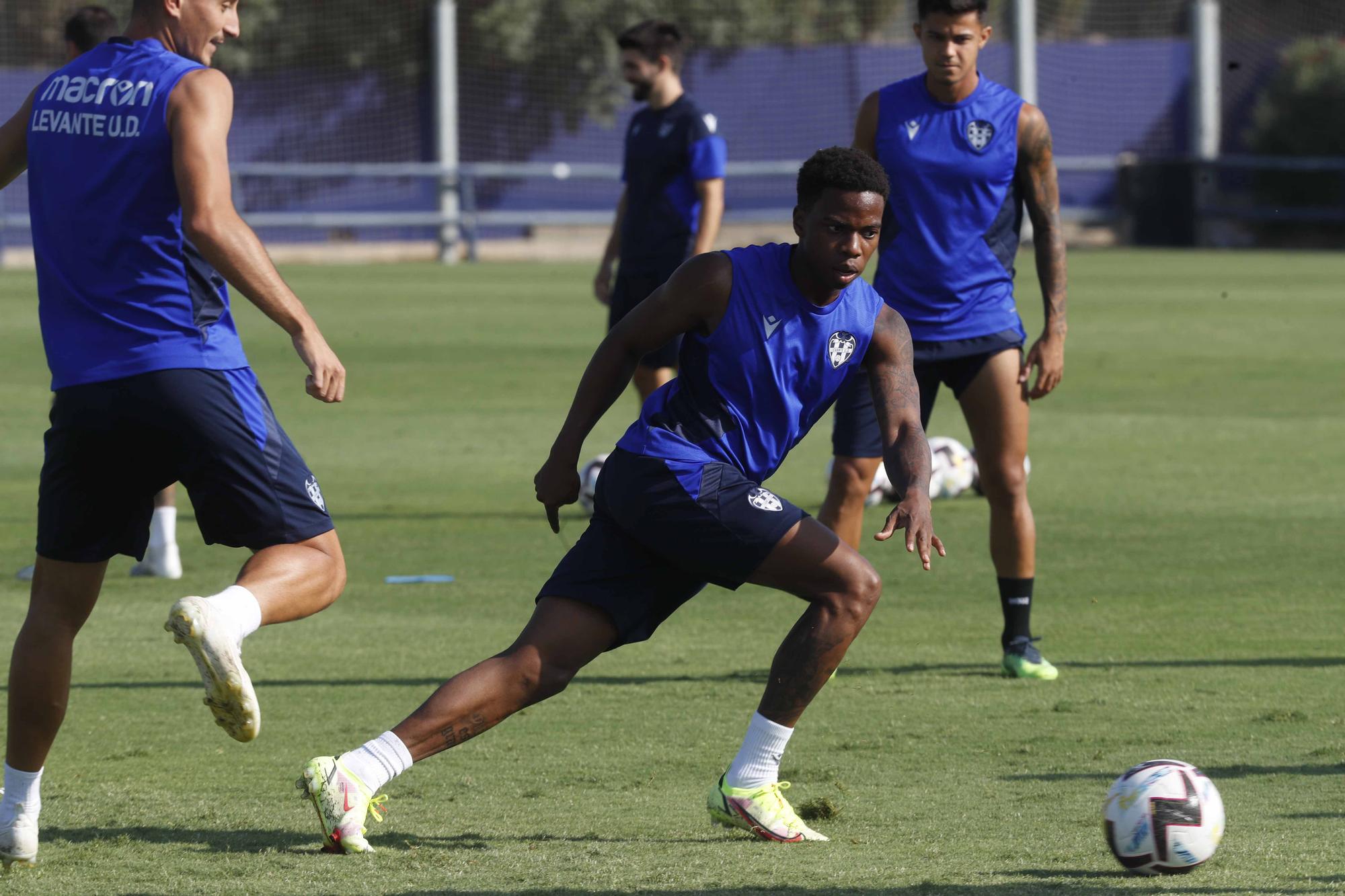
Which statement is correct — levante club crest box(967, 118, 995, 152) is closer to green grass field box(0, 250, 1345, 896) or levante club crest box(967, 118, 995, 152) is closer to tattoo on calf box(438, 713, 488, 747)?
green grass field box(0, 250, 1345, 896)

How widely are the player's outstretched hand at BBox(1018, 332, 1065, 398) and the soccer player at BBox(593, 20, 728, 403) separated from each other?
2.94 meters

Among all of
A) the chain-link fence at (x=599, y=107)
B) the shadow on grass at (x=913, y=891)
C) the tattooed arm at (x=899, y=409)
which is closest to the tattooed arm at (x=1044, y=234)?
the tattooed arm at (x=899, y=409)

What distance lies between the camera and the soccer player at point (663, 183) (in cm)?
963

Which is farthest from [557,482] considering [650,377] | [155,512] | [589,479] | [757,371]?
[589,479]

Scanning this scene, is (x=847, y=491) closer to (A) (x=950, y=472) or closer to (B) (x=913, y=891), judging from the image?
(B) (x=913, y=891)

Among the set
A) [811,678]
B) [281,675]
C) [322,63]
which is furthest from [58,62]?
[811,678]

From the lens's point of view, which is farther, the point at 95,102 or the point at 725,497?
the point at 725,497

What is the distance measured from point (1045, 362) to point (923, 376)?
17.3 inches

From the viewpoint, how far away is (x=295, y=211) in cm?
3741

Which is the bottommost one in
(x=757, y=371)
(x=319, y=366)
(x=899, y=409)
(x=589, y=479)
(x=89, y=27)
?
(x=589, y=479)

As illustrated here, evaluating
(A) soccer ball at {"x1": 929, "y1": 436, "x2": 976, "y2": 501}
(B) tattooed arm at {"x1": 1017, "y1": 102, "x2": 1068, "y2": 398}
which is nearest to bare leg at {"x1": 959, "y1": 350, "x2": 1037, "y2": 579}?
(B) tattooed arm at {"x1": 1017, "y1": 102, "x2": 1068, "y2": 398}

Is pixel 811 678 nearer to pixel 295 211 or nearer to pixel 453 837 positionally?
pixel 453 837

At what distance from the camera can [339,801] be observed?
4449 mm

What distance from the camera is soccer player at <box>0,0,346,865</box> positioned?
14.1 feet
